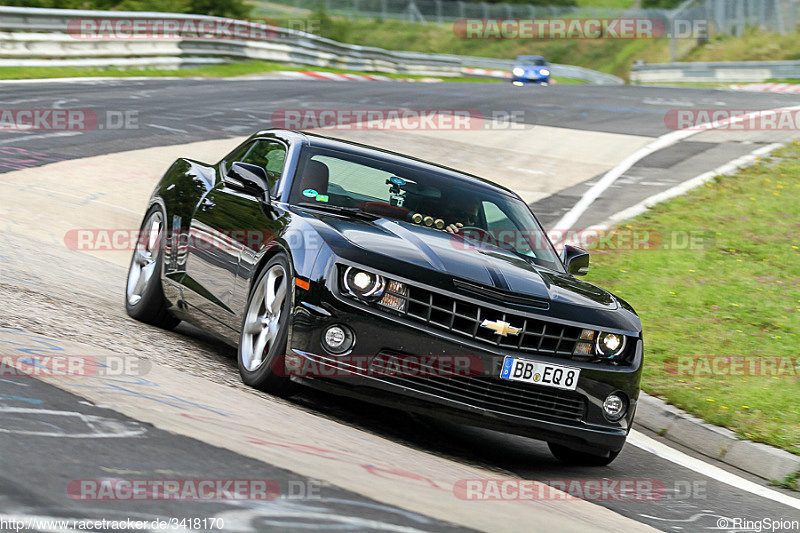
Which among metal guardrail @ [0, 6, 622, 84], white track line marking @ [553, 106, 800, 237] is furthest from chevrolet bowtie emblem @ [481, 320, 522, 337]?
metal guardrail @ [0, 6, 622, 84]

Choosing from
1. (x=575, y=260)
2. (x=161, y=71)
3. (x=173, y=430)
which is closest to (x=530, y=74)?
(x=161, y=71)

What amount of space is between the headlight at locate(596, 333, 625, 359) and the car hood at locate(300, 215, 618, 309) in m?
0.21

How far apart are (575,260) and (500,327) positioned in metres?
2.01

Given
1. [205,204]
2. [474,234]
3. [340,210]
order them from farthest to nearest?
[205,204] < [474,234] < [340,210]

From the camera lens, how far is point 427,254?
6.07 metres

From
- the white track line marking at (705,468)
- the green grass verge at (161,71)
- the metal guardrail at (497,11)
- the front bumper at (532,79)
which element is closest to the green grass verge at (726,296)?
the white track line marking at (705,468)

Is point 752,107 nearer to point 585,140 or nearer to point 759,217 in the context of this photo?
point 585,140

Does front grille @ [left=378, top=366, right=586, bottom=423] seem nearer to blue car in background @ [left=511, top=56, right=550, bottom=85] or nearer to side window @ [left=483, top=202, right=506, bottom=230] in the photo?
side window @ [left=483, top=202, right=506, bottom=230]

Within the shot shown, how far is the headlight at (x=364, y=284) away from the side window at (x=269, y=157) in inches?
58.5

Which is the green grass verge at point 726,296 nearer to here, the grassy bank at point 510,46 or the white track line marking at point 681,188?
the white track line marking at point 681,188

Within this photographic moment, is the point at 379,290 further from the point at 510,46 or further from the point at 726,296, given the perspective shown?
the point at 510,46

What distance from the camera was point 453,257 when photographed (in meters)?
6.19

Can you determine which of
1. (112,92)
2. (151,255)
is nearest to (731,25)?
(112,92)

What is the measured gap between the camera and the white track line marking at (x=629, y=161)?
566 inches
